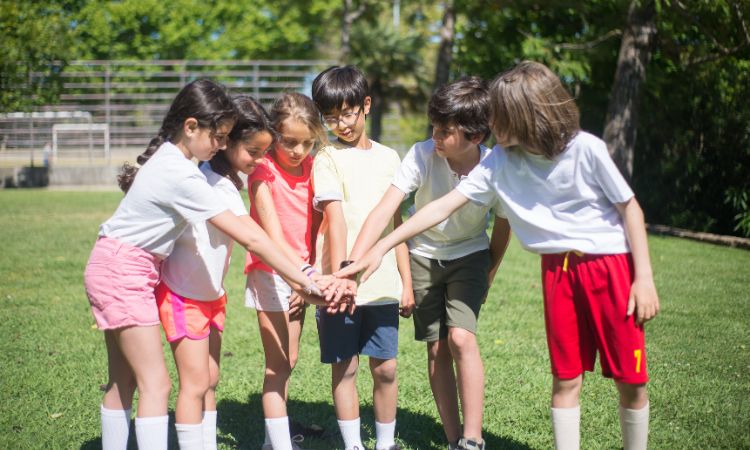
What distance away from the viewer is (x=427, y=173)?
3344 mm

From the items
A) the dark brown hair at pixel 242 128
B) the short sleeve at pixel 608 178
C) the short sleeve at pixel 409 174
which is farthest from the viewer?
the short sleeve at pixel 409 174

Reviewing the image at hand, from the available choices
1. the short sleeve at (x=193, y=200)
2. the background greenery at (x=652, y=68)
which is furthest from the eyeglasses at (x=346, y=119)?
the background greenery at (x=652, y=68)

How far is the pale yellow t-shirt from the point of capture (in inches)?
130

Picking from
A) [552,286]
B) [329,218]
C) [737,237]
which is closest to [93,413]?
[329,218]

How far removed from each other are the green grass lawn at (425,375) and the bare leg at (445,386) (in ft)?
0.54

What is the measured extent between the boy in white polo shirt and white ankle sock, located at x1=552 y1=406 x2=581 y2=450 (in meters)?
0.46

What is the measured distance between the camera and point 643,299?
2.69 m

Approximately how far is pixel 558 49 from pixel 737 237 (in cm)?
407

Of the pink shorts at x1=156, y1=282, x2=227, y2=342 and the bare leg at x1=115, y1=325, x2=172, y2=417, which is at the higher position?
the pink shorts at x1=156, y1=282, x2=227, y2=342

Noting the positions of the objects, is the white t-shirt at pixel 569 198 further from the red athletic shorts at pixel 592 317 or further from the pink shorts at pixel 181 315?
the pink shorts at pixel 181 315

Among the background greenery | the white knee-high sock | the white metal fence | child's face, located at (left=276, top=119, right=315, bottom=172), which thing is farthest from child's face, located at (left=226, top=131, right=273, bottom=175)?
the white metal fence

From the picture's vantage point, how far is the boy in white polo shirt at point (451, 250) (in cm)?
320

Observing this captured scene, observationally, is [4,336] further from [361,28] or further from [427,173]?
[361,28]

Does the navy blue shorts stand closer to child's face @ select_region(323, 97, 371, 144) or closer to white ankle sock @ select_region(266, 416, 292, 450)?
white ankle sock @ select_region(266, 416, 292, 450)
